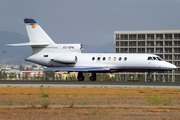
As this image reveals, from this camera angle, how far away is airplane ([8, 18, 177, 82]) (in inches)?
1766

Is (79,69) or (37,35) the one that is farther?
(37,35)

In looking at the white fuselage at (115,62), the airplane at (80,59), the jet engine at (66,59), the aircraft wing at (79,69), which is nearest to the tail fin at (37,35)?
the airplane at (80,59)

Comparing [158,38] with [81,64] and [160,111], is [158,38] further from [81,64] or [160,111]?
[160,111]

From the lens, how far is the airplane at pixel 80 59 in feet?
147

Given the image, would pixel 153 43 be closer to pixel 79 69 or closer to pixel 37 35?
pixel 37 35

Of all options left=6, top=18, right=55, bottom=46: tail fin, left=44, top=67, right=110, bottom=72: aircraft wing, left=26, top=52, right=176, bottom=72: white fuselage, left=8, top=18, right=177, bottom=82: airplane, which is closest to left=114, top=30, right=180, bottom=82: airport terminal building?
left=6, top=18, right=55, bottom=46: tail fin

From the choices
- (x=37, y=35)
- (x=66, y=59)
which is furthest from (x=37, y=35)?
(x=66, y=59)

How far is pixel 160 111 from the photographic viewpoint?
17750 millimetres

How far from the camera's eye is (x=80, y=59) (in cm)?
4738

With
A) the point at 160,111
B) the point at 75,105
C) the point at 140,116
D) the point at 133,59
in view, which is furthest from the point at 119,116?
Answer: the point at 133,59

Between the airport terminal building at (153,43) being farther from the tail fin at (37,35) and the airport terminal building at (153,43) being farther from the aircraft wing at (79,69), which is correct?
the aircraft wing at (79,69)

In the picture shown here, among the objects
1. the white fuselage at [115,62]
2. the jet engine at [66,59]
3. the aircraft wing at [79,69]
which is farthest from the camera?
the jet engine at [66,59]

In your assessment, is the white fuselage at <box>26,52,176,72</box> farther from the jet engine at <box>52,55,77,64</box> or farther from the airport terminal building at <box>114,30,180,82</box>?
the airport terminal building at <box>114,30,180,82</box>

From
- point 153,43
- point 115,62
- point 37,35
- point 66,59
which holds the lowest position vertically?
point 115,62
